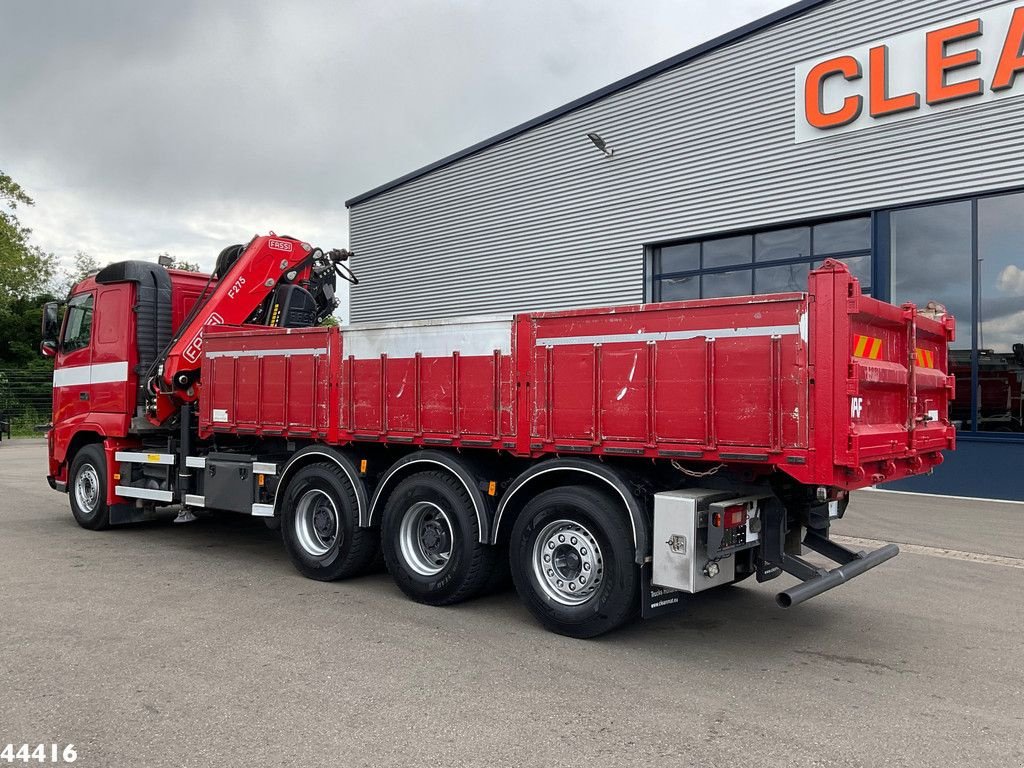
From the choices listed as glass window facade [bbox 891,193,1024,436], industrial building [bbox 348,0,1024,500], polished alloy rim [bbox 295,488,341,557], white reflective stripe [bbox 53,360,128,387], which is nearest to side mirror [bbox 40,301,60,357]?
white reflective stripe [bbox 53,360,128,387]

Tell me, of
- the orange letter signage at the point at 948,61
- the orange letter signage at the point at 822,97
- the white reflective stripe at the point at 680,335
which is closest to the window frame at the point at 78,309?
the white reflective stripe at the point at 680,335

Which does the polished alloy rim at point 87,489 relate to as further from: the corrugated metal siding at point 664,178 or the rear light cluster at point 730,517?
the corrugated metal siding at point 664,178

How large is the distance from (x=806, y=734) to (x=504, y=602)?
9.75ft

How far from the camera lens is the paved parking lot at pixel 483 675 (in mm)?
3818

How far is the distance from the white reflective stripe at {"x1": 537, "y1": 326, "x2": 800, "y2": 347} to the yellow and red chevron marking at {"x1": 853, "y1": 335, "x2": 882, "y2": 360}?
1.47ft

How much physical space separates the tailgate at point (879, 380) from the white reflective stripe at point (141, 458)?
704cm

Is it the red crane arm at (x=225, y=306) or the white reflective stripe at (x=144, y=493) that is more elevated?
the red crane arm at (x=225, y=306)

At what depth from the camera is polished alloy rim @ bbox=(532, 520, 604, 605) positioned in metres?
5.45

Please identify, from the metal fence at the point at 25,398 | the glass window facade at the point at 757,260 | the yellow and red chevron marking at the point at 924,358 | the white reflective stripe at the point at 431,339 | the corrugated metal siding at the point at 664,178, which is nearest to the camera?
the yellow and red chevron marking at the point at 924,358

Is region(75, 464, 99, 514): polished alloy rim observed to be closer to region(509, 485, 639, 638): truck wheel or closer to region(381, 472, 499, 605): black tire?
region(381, 472, 499, 605): black tire

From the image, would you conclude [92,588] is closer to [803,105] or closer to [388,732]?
[388,732]

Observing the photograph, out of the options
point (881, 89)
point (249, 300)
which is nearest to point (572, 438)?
point (249, 300)

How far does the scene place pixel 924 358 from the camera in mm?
6270

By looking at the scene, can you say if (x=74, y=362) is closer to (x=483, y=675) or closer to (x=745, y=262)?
(x=483, y=675)
